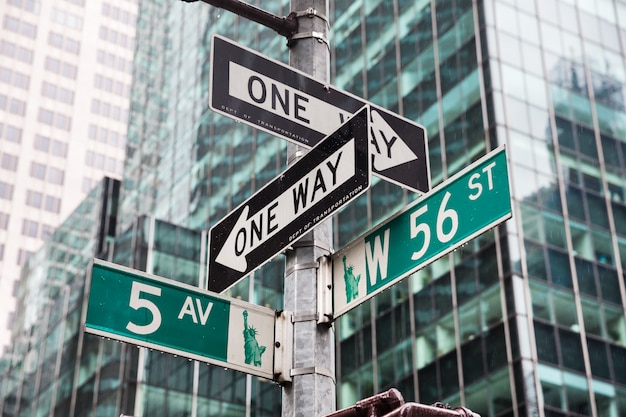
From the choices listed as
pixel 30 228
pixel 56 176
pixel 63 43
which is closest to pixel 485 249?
pixel 30 228

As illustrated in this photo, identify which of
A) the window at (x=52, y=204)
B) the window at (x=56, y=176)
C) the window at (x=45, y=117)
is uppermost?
the window at (x=45, y=117)

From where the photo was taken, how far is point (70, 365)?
4228 cm

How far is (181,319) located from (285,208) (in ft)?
2.42

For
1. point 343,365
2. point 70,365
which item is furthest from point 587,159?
point 70,365

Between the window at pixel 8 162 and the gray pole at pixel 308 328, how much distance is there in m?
99.0

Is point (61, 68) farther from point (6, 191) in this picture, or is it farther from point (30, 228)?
point (30, 228)

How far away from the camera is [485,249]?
112ft

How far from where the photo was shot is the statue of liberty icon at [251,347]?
489 centimetres

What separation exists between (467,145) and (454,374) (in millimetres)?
8203

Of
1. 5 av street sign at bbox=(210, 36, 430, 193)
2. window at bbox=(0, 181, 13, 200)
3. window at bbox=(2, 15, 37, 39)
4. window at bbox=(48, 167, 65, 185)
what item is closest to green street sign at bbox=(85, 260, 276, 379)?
5 av street sign at bbox=(210, 36, 430, 193)

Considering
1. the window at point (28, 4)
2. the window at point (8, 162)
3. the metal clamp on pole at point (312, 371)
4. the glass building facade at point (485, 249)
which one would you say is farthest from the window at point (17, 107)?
the metal clamp on pole at point (312, 371)

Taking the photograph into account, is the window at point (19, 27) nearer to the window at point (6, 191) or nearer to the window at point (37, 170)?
the window at point (37, 170)

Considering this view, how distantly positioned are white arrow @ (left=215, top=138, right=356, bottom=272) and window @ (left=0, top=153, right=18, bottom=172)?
99053mm

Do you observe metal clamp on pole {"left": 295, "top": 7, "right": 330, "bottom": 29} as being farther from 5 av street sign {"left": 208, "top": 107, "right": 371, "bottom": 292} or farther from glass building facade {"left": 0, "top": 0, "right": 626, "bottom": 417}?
glass building facade {"left": 0, "top": 0, "right": 626, "bottom": 417}
